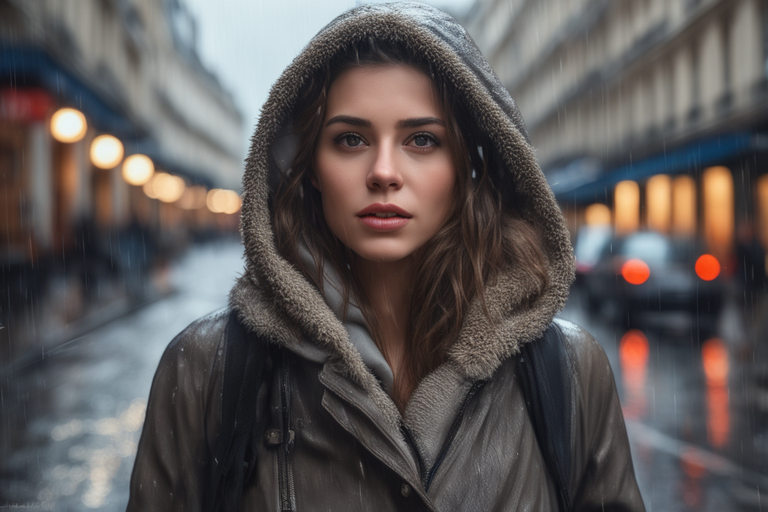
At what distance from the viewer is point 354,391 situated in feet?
4.90

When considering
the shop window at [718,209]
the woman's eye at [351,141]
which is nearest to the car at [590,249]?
the shop window at [718,209]

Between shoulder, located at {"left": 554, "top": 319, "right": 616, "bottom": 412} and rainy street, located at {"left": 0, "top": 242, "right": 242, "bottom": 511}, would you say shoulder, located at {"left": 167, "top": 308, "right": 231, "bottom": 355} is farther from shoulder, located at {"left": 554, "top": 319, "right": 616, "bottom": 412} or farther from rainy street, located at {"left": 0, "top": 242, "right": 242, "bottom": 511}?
shoulder, located at {"left": 554, "top": 319, "right": 616, "bottom": 412}

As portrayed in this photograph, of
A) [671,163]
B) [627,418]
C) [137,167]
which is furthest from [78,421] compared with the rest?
[671,163]

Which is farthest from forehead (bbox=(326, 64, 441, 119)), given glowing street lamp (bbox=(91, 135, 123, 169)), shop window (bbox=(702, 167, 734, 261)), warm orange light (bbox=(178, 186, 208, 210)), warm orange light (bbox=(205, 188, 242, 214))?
warm orange light (bbox=(205, 188, 242, 214))

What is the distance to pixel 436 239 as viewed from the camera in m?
1.76

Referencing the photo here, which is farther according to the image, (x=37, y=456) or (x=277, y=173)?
(x=37, y=456)

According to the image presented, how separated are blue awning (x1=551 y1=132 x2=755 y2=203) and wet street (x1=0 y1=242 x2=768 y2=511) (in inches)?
364

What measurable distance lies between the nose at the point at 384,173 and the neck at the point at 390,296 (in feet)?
0.90

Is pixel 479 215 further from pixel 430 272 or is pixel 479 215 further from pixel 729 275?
pixel 729 275

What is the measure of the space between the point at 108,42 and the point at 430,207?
27306mm

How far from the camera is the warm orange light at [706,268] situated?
1066 centimetres

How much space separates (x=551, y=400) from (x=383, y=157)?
0.69 meters

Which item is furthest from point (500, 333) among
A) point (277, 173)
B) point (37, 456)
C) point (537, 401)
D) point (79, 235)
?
point (79, 235)

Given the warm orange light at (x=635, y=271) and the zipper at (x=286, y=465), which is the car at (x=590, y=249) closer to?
the warm orange light at (x=635, y=271)
